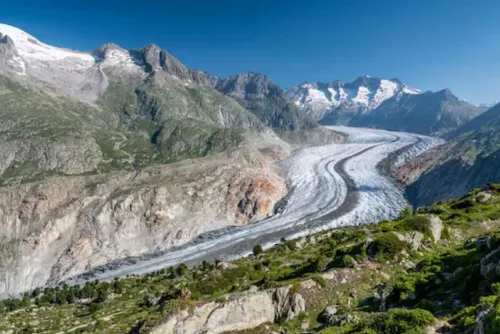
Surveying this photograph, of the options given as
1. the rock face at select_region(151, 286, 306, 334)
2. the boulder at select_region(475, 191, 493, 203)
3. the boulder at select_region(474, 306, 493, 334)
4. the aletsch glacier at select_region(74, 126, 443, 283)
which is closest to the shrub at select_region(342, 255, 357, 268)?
the rock face at select_region(151, 286, 306, 334)

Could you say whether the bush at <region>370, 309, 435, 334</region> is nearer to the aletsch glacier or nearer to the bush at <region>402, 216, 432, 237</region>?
A: the bush at <region>402, 216, 432, 237</region>

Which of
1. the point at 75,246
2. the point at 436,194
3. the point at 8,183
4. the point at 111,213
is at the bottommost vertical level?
the point at 436,194

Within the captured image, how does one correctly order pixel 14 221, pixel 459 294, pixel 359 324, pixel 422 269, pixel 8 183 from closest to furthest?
pixel 359 324 < pixel 459 294 < pixel 422 269 < pixel 14 221 < pixel 8 183

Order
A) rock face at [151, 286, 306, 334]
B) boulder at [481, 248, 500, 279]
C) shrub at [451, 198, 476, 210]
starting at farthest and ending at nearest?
shrub at [451, 198, 476, 210] → rock face at [151, 286, 306, 334] → boulder at [481, 248, 500, 279]

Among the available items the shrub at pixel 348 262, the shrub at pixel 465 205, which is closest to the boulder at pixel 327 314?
the shrub at pixel 348 262

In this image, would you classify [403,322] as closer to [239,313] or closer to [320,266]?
[239,313]

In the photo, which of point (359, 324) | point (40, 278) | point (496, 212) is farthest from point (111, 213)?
point (359, 324)

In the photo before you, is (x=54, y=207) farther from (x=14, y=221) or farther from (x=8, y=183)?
(x=8, y=183)
